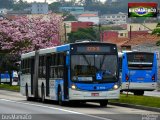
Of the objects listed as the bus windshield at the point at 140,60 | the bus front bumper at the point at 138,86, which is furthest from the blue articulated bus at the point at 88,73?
the bus windshield at the point at 140,60

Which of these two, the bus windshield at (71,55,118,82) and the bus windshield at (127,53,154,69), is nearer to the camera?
the bus windshield at (71,55,118,82)

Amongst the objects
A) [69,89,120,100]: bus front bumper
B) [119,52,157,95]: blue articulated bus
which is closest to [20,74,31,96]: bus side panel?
[119,52,157,95]: blue articulated bus

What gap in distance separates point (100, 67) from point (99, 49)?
2.88ft

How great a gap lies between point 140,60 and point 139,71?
2.43 ft

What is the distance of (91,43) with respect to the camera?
1256 inches

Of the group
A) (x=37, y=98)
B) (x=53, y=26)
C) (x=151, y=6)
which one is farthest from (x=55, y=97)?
(x=53, y=26)

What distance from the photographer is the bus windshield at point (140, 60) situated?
46.1 metres

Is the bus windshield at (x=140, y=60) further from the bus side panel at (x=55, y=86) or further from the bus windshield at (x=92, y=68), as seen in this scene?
the bus windshield at (x=92, y=68)

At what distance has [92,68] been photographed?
31.3 meters

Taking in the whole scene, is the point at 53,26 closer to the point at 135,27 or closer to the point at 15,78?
the point at 15,78

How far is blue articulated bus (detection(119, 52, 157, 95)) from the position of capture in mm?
46062

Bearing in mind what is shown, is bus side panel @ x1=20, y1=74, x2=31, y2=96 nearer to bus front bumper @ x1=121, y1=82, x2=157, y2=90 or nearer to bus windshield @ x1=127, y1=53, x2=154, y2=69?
bus front bumper @ x1=121, y1=82, x2=157, y2=90

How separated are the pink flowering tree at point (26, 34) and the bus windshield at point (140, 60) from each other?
19.2 m

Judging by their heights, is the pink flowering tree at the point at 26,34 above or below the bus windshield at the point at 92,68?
above
